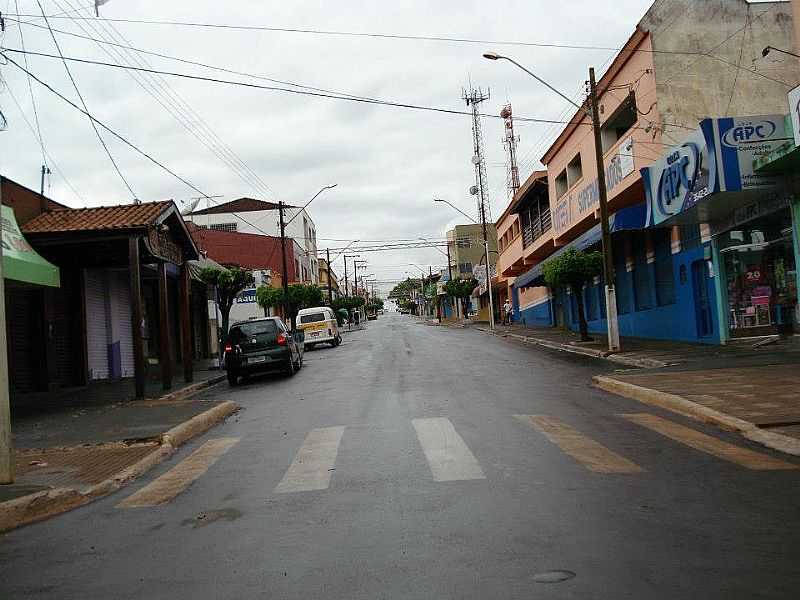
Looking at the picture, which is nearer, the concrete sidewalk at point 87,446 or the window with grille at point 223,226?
the concrete sidewalk at point 87,446

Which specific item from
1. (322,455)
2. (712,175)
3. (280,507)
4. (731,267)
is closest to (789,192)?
(712,175)

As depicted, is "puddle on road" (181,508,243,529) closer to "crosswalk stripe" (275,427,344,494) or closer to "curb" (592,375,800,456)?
"crosswalk stripe" (275,427,344,494)

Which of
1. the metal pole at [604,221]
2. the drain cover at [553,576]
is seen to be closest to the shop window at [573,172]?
the metal pole at [604,221]

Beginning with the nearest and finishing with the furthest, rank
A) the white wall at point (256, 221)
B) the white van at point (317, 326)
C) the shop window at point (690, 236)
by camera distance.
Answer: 1. the shop window at point (690, 236)
2. the white van at point (317, 326)
3. the white wall at point (256, 221)

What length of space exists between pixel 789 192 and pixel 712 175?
1.91 metres

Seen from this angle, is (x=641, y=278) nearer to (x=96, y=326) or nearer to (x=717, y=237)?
(x=717, y=237)

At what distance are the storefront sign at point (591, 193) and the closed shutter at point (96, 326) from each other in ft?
53.5

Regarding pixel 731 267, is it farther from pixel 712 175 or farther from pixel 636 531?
pixel 636 531

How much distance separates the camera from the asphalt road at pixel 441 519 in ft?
14.5

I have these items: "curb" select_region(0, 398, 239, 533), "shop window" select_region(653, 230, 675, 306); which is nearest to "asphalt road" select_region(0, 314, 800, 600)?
"curb" select_region(0, 398, 239, 533)

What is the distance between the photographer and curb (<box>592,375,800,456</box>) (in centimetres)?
806

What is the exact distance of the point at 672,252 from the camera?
24078 millimetres

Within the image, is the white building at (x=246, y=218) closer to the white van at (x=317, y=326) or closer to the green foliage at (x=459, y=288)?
the green foliage at (x=459, y=288)

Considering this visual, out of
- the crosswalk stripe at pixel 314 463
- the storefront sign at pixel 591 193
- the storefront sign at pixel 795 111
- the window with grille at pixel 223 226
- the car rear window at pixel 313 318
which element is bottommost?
the crosswalk stripe at pixel 314 463
